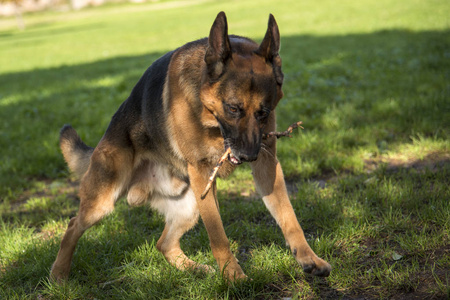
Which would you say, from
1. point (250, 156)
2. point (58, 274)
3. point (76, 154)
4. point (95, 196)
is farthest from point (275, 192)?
point (76, 154)

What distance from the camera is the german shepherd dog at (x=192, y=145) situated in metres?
2.99

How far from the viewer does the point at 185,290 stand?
129 inches

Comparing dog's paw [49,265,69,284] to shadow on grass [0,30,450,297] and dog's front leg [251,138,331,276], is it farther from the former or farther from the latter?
dog's front leg [251,138,331,276]

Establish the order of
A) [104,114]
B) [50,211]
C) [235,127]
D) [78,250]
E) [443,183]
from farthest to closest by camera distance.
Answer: [104,114] → [50,211] → [443,183] → [78,250] → [235,127]

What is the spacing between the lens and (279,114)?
7551 millimetres

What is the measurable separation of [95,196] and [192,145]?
3.19 feet

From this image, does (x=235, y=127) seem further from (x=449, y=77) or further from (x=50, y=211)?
(x=449, y=77)

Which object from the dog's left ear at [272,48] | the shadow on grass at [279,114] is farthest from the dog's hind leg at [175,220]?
the dog's left ear at [272,48]

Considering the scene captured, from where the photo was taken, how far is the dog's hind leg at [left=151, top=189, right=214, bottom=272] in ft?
12.5

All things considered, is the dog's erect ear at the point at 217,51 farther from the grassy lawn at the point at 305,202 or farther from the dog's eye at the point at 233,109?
the grassy lawn at the point at 305,202

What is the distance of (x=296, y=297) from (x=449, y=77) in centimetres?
691

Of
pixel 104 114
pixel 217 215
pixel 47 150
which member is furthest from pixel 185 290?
pixel 104 114

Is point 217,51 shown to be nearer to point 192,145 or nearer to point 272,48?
point 272,48

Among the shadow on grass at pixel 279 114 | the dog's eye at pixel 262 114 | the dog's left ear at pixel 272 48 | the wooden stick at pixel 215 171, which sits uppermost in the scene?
the dog's left ear at pixel 272 48
